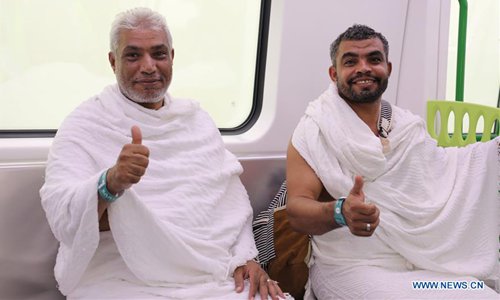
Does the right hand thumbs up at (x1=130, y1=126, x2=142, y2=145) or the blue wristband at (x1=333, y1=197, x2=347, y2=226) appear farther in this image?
the blue wristband at (x1=333, y1=197, x2=347, y2=226)

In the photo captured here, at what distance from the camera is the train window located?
81.0 inches

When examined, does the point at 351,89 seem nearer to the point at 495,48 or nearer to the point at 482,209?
the point at 482,209

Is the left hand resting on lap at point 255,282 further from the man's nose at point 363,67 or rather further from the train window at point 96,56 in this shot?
the train window at point 96,56

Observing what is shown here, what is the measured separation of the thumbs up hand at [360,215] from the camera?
1388 mm

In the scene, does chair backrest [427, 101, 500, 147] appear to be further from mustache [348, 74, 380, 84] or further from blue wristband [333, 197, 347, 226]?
blue wristband [333, 197, 347, 226]

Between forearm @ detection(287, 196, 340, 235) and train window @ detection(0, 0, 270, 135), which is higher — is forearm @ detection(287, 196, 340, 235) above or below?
below

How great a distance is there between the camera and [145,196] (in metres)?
1.67

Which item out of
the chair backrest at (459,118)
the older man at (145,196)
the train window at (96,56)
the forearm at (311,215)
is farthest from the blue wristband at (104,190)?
the chair backrest at (459,118)

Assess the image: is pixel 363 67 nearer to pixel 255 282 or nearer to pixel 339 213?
pixel 339 213

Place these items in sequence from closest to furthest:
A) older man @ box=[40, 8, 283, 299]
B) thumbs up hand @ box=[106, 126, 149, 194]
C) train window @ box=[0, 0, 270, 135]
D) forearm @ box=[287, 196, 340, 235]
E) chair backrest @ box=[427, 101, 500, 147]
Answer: thumbs up hand @ box=[106, 126, 149, 194] → older man @ box=[40, 8, 283, 299] → forearm @ box=[287, 196, 340, 235] → train window @ box=[0, 0, 270, 135] → chair backrest @ box=[427, 101, 500, 147]

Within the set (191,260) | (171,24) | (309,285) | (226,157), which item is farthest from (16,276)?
(171,24)

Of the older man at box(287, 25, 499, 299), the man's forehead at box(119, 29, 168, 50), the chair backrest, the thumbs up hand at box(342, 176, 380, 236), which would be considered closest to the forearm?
the older man at box(287, 25, 499, 299)

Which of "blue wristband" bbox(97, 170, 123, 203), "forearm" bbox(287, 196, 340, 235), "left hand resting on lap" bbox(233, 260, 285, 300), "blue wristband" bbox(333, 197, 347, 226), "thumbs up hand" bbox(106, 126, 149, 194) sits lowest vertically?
"left hand resting on lap" bbox(233, 260, 285, 300)

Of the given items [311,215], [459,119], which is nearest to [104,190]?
[311,215]
